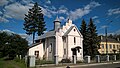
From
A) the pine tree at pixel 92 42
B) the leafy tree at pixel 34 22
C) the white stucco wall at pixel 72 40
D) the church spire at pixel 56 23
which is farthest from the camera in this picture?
the leafy tree at pixel 34 22

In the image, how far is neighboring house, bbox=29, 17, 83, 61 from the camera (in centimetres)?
4172

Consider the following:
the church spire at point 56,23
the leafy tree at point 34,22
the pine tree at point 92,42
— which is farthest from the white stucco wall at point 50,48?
the leafy tree at point 34,22

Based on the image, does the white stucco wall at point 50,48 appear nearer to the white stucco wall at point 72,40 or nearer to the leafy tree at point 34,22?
the white stucco wall at point 72,40

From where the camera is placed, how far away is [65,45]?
42094 millimetres

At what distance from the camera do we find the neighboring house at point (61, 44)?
41.7m

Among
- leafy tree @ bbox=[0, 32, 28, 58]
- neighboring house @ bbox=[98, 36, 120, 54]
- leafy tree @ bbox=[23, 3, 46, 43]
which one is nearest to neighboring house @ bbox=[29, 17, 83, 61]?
leafy tree @ bbox=[0, 32, 28, 58]

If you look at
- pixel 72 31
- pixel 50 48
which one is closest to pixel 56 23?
pixel 72 31

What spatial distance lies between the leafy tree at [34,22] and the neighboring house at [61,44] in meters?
18.0

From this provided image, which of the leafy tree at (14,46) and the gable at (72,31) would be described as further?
the gable at (72,31)

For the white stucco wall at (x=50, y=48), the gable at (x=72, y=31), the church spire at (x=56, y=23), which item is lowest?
the white stucco wall at (x=50, y=48)

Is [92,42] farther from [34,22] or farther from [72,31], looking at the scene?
[34,22]

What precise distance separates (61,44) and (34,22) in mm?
24518

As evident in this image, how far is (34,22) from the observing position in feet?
211

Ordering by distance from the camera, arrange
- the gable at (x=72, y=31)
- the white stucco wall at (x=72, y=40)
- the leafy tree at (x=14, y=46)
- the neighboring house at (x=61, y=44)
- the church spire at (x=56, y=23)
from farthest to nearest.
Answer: the church spire at (x=56, y=23), the gable at (x=72, y=31), the neighboring house at (x=61, y=44), the white stucco wall at (x=72, y=40), the leafy tree at (x=14, y=46)
